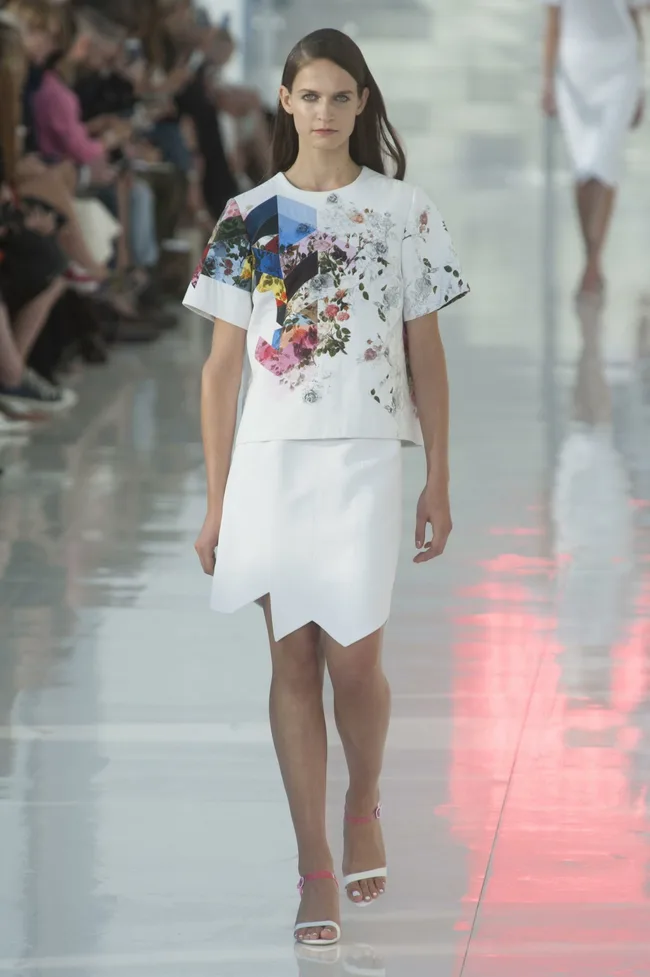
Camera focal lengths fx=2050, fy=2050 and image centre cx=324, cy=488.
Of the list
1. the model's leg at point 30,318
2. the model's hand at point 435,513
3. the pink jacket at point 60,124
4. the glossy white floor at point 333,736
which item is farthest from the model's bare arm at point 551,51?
the model's hand at point 435,513

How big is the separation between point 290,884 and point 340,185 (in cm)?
95

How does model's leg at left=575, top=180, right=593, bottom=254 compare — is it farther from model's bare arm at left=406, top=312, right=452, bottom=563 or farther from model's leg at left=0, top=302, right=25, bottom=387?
model's bare arm at left=406, top=312, right=452, bottom=563

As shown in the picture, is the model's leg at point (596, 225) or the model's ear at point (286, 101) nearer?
the model's ear at point (286, 101)

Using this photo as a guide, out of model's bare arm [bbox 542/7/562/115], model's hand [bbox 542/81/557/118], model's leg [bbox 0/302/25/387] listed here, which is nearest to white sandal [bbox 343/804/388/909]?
model's leg [bbox 0/302/25/387]

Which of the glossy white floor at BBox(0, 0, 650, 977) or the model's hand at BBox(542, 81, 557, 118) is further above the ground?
the model's hand at BBox(542, 81, 557, 118)

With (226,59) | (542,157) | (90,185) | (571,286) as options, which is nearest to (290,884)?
(90,185)

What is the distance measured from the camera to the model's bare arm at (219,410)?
2652mm

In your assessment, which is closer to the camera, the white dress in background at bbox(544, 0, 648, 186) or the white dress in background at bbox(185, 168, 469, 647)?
the white dress in background at bbox(185, 168, 469, 647)

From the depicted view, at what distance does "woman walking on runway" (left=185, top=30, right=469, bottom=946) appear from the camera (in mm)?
2592

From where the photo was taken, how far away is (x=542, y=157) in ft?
56.8

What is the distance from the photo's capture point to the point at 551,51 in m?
9.91

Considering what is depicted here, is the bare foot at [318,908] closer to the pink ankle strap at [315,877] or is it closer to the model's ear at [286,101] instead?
the pink ankle strap at [315,877]

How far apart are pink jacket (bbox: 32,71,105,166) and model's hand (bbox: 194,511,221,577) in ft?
16.8

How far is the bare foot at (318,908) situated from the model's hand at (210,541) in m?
0.43
